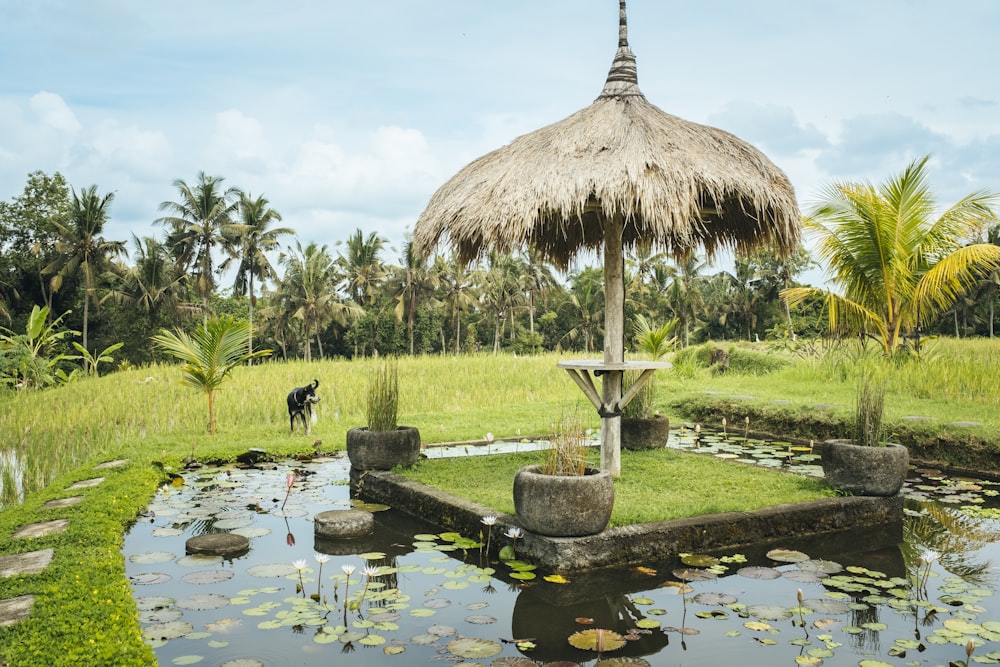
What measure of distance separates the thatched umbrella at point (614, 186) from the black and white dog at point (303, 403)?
2728 mm

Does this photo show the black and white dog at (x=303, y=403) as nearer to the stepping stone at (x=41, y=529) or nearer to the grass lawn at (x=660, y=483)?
the grass lawn at (x=660, y=483)

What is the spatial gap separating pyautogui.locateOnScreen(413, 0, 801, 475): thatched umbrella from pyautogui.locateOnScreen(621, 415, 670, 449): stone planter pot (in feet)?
5.05

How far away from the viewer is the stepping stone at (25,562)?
3.43m

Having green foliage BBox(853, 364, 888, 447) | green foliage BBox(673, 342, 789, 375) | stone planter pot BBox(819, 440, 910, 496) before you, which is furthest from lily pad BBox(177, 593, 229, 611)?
green foliage BBox(673, 342, 789, 375)

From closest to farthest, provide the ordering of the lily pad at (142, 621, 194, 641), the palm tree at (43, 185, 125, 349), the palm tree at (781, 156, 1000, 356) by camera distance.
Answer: the lily pad at (142, 621, 194, 641)
the palm tree at (781, 156, 1000, 356)
the palm tree at (43, 185, 125, 349)

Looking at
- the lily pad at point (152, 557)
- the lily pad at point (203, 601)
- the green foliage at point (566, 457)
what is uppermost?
the green foliage at point (566, 457)

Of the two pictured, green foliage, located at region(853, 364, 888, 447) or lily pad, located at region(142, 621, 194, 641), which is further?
green foliage, located at region(853, 364, 888, 447)

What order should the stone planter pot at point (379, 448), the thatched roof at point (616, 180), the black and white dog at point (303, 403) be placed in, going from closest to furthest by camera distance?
the thatched roof at point (616, 180)
the stone planter pot at point (379, 448)
the black and white dog at point (303, 403)

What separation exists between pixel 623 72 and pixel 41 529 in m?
4.77

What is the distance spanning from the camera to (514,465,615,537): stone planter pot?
3793 mm

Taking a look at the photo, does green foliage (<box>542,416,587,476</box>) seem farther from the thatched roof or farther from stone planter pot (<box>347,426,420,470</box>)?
stone planter pot (<box>347,426,420,470</box>)

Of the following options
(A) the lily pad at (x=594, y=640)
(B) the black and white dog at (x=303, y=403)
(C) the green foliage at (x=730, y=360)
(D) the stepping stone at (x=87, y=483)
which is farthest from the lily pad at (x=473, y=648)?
(C) the green foliage at (x=730, y=360)

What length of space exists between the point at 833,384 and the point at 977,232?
3130 mm

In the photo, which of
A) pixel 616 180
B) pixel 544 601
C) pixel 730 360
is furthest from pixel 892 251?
pixel 544 601
